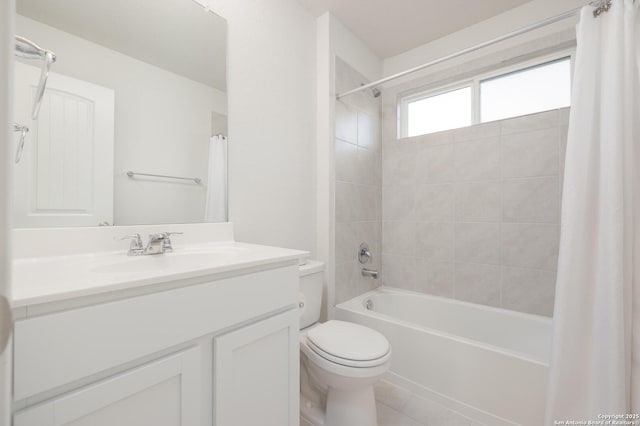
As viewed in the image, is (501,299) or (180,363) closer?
(180,363)

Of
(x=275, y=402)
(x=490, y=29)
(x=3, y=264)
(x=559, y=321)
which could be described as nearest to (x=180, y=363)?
(x=275, y=402)

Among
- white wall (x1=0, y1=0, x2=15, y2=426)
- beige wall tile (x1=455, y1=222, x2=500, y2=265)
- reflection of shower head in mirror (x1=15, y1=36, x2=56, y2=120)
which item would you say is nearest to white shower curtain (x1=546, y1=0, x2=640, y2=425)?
beige wall tile (x1=455, y1=222, x2=500, y2=265)

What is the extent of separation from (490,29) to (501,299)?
6.13 feet

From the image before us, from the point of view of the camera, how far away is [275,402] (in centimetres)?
91

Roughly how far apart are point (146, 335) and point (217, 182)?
0.85m

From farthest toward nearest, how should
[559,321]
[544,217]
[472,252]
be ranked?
[472,252] < [544,217] < [559,321]

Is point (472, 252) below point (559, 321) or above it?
above

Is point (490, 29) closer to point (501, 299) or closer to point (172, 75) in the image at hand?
point (501, 299)

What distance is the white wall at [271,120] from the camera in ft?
→ 4.64

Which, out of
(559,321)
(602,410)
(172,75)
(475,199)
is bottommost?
(602,410)

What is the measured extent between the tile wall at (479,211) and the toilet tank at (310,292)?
0.68m

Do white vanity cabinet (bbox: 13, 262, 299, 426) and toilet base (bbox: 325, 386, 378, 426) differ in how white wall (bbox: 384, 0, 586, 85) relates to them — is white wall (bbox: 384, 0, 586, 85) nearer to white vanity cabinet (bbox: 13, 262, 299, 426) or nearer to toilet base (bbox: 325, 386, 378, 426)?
white vanity cabinet (bbox: 13, 262, 299, 426)

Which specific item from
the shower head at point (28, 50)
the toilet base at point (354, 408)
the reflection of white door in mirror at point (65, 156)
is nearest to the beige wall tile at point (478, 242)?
the toilet base at point (354, 408)

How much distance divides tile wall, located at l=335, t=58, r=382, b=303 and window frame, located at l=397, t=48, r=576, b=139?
22cm
